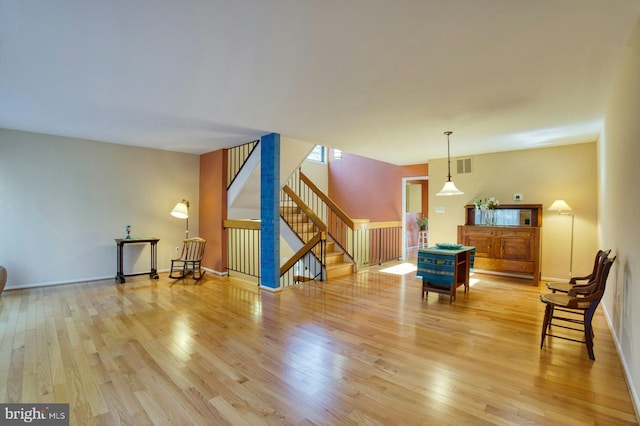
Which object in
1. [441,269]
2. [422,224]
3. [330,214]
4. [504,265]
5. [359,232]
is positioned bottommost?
[504,265]

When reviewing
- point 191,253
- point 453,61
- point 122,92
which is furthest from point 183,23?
point 191,253

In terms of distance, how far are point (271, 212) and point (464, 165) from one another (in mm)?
4561

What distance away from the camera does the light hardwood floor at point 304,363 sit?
2.09 metres

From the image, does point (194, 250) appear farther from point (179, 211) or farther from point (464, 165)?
point (464, 165)

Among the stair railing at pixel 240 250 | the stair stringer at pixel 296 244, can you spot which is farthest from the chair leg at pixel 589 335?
the stair railing at pixel 240 250

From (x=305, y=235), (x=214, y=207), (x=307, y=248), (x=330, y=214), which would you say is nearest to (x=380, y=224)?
(x=330, y=214)

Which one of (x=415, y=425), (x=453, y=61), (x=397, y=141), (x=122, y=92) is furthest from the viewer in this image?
(x=397, y=141)

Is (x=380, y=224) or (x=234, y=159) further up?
(x=234, y=159)

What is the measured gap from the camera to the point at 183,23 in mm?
2141

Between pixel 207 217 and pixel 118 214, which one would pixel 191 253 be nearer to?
pixel 207 217

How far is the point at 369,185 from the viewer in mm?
8977

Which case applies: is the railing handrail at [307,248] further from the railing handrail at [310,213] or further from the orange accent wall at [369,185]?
the orange accent wall at [369,185]

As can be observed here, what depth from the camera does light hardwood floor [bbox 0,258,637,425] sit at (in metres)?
2.09

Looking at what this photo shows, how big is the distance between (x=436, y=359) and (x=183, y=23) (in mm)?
3390
